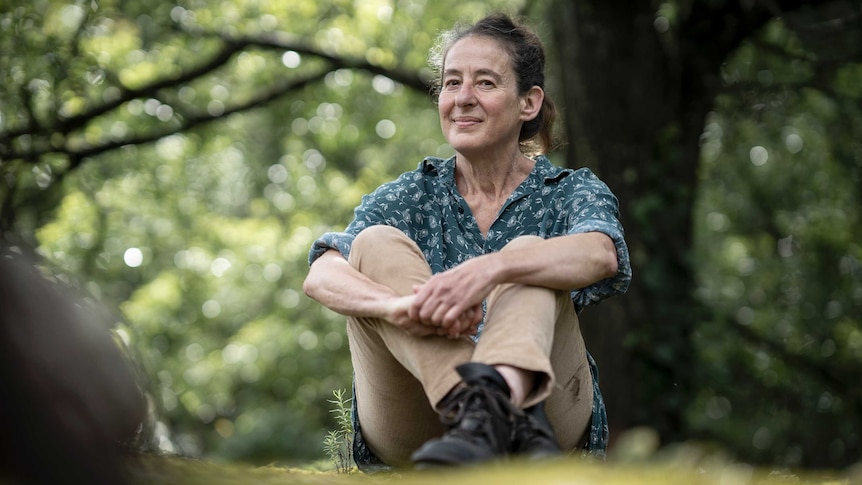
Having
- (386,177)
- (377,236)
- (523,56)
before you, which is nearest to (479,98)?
(523,56)

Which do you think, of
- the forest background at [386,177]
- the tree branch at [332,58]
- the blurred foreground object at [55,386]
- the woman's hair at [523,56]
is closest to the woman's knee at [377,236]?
the forest background at [386,177]

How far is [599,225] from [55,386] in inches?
71.8

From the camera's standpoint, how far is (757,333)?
8258 mm

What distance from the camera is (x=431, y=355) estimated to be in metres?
2.32

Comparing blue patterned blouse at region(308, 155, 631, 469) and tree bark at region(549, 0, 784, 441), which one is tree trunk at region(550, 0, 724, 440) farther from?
blue patterned blouse at region(308, 155, 631, 469)

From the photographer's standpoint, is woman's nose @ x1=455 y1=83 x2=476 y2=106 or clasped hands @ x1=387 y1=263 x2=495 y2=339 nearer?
clasped hands @ x1=387 y1=263 x2=495 y2=339

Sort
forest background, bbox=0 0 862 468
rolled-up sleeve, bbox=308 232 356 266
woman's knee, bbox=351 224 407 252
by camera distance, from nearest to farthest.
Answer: woman's knee, bbox=351 224 407 252
rolled-up sleeve, bbox=308 232 356 266
forest background, bbox=0 0 862 468

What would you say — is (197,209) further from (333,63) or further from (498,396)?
(498,396)

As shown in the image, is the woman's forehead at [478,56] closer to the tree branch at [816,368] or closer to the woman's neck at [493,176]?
the woman's neck at [493,176]

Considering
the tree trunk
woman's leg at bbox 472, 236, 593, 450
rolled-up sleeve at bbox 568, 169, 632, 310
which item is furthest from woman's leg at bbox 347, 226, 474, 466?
the tree trunk

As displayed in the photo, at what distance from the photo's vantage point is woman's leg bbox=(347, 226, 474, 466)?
236 cm

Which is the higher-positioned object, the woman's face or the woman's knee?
the woman's face

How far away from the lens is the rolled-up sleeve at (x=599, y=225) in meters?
2.77

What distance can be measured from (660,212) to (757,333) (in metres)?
2.72
